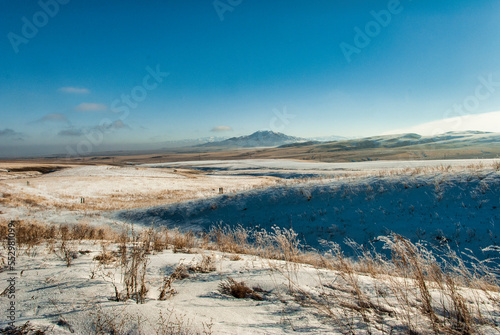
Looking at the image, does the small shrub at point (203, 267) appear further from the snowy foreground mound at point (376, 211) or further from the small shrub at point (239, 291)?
the snowy foreground mound at point (376, 211)

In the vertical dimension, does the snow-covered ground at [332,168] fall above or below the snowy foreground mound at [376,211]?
below

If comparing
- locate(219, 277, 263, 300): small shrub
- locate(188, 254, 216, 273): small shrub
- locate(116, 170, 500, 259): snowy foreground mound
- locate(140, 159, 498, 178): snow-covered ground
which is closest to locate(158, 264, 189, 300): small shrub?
locate(188, 254, 216, 273): small shrub

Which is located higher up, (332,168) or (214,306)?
(214,306)

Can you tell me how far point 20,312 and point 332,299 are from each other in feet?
11.3

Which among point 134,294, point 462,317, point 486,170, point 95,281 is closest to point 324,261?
point 462,317

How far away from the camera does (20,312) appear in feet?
8.27

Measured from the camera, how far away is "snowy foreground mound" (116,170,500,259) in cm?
788

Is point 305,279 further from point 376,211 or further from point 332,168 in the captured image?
point 332,168

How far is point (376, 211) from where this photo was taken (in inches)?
390

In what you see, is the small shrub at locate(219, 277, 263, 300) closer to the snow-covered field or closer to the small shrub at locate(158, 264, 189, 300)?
the snow-covered field

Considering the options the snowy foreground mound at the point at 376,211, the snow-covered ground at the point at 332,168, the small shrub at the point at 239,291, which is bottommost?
the snow-covered ground at the point at 332,168

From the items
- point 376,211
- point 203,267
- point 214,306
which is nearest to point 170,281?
point 214,306

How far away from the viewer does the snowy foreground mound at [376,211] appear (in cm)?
788

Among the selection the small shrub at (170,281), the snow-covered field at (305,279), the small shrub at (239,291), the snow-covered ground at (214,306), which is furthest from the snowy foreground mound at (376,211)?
the small shrub at (170,281)
